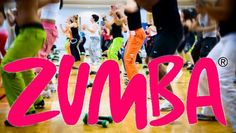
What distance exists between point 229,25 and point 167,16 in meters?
0.46

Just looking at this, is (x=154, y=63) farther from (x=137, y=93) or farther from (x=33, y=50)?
(x=33, y=50)

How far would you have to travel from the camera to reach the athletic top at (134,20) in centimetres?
252

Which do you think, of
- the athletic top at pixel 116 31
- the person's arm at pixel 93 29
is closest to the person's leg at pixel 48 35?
the athletic top at pixel 116 31

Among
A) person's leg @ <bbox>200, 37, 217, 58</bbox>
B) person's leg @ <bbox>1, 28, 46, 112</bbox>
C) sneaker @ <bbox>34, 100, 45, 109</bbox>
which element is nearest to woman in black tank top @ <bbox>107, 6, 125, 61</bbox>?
person's leg @ <bbox>200, 37, 217, 58</bbox>

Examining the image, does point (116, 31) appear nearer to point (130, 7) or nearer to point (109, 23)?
point (109, 23)

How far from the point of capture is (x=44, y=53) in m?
1.92

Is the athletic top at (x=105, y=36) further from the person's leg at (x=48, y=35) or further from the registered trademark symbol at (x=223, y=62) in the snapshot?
the registered trademark symbol at (x=223, y=62)

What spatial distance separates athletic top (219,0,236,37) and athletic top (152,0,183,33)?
0.37 m

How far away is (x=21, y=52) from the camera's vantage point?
1.64 m

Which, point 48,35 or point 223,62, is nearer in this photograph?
point 223,62

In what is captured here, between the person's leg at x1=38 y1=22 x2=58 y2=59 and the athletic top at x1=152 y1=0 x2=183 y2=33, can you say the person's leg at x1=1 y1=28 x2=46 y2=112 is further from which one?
the athletic top at x1=152 y1=0 x2=183 y2=33

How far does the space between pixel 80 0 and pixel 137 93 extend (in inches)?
27.6

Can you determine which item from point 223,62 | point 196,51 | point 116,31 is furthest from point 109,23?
point 223,62

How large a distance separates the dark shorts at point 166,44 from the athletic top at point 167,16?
0.09 feet
